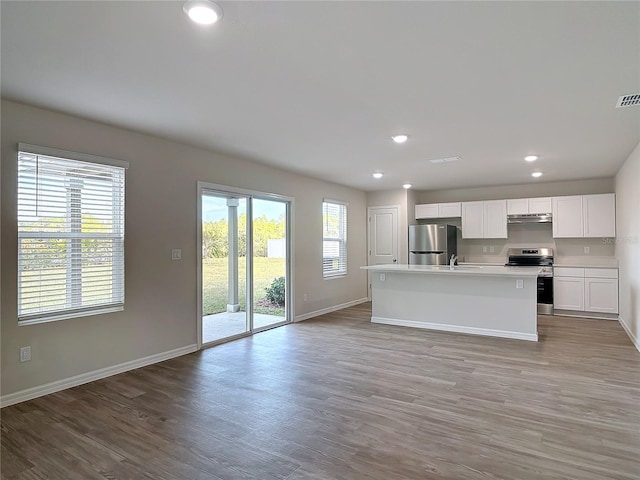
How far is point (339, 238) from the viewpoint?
771 centimetres

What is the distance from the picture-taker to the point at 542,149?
4789 millimetres

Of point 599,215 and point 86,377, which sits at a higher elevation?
point 599,215

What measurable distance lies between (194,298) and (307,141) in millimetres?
2338

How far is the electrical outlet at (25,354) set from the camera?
3.23 metres

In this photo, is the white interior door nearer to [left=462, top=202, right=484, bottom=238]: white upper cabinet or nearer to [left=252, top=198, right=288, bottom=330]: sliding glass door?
[left=462, top=202, right=484, bottom=238]: white upper cabinet

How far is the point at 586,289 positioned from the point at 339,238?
14.5 ft

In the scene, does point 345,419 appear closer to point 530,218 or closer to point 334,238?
point 334,238

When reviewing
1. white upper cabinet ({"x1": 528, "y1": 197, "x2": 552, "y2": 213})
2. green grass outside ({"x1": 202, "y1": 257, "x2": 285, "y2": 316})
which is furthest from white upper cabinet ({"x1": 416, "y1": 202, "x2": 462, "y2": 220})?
green grass outside ({"x1": 202, "y1": 257, "x2": 285, "y2": 316})

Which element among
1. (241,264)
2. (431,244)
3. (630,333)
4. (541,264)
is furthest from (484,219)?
(241,264)

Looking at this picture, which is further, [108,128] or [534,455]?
[108,128]

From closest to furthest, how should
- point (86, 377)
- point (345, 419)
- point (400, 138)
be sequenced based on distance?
1. point (345, 419)
2. point (86, 377)
3. point (400, 138)

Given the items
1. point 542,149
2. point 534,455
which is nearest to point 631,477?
point 534,455

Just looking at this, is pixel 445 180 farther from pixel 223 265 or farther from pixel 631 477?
pixel 631 477

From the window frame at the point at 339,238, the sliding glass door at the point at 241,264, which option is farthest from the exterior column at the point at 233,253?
the window frame at the point at 339,238
